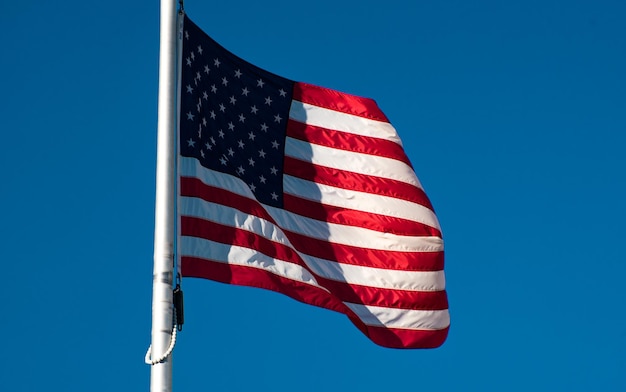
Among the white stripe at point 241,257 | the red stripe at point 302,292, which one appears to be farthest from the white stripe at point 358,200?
the red stripe at point 302,292

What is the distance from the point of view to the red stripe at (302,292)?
48.0ft

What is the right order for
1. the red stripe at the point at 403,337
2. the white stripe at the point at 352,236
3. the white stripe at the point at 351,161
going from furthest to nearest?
the white stripe at the point at 351,161
the red stripe at the point at 403,337
the white stripe at the point at 352,236

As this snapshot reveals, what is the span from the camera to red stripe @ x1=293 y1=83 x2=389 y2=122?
17.6 m

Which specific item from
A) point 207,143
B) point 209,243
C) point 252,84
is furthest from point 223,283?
point 252,84

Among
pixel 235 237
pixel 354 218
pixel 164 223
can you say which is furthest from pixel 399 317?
pixel 164 223

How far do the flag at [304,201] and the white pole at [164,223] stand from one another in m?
1.84

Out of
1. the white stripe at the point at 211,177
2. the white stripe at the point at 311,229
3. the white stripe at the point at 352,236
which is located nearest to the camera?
the white stripe at the point at 211,177

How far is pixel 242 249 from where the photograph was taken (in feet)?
50.3

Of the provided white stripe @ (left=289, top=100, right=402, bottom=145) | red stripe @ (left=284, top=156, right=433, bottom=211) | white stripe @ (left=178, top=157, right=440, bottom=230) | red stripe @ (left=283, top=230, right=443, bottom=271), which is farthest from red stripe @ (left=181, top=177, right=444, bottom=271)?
white stripe @ (left=289, top=100, right=402, bottom=145)

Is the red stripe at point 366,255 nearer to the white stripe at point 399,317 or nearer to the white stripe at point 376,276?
the white stripe at point 376,276

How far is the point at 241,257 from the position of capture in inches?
602

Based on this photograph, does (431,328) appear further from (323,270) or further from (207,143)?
(207,143)

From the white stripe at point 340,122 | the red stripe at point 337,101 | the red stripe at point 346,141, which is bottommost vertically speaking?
the red stripe at point 346,141

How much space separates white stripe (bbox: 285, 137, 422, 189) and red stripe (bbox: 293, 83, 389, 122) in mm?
741
